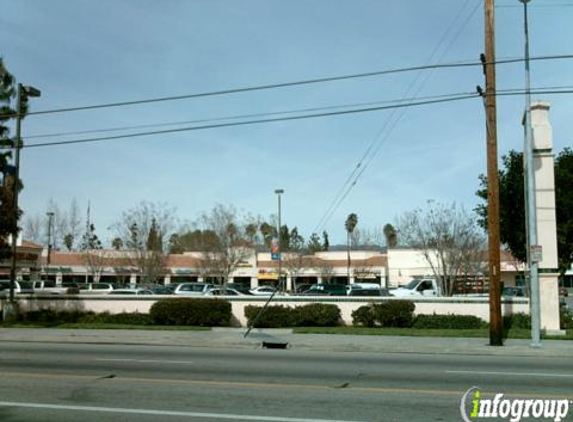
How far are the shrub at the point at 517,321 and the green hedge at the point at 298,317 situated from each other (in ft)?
22.0

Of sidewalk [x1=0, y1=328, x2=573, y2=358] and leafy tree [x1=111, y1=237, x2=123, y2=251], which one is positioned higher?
leafy tree [x1=111, y1=237, x2=123, y2=251]

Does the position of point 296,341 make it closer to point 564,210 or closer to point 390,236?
point 564,210

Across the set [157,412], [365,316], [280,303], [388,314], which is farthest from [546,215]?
[157,412]

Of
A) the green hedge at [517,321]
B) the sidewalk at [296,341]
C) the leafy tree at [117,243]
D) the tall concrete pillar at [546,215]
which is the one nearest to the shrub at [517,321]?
the green hedge at [517,321]

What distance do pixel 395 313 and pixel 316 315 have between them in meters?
3.23

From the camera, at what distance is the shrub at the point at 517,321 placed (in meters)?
23.6

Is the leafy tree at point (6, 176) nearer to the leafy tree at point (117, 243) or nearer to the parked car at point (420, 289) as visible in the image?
the parked car at point (420, 289)

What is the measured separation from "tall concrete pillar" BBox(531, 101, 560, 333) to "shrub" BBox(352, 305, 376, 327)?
6.45m

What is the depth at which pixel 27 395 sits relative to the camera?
976cm

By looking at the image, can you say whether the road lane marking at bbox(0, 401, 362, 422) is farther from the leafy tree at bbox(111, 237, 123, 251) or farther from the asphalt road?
the leafy tree at bbox(111, 237, 123, 251)

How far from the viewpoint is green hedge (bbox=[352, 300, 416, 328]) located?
24672 mm

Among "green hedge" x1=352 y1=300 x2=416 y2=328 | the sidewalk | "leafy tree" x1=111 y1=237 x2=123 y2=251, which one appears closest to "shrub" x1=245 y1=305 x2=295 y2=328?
the sidewalk

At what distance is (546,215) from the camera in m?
22.8

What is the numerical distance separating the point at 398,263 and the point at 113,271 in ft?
99.7
